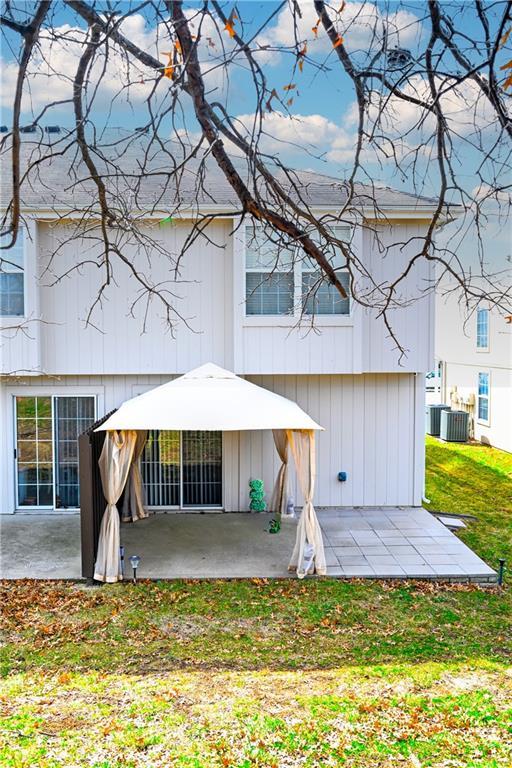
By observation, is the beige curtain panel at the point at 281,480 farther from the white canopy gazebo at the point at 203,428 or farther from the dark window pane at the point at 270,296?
the dark window pane at the point at 270,296

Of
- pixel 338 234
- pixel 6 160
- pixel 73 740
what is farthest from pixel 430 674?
pixel 6 160

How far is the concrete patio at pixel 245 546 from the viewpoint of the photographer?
7156 mm

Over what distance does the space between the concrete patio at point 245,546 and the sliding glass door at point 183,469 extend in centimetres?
34

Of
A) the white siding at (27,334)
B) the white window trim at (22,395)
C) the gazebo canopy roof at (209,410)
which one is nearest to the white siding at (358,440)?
the gazebo canopy roof at (209,410)

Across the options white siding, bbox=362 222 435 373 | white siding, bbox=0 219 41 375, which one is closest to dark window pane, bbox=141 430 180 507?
white siding, bbox=0 219 41 375

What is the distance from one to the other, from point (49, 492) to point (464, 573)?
653 cm

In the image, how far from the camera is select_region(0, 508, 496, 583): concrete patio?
23.5 ft

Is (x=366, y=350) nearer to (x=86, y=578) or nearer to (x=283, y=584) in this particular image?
(x=283, y=584)

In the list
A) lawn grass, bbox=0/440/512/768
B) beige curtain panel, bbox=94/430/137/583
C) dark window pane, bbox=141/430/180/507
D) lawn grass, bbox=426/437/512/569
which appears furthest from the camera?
dark window pane, bbox=141/430/180/507

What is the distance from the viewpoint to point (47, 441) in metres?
9.60

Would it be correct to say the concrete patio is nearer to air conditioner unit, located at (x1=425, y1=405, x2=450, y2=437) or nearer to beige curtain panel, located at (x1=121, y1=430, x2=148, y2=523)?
beige curtain panel, located at (x1=121, y1=430, x2=148, y2=523)

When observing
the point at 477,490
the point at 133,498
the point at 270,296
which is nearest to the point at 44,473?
the point at 133,498

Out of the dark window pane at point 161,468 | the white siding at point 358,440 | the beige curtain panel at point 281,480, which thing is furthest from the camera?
the white siding at point 358,440

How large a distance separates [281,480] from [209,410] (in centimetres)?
236
